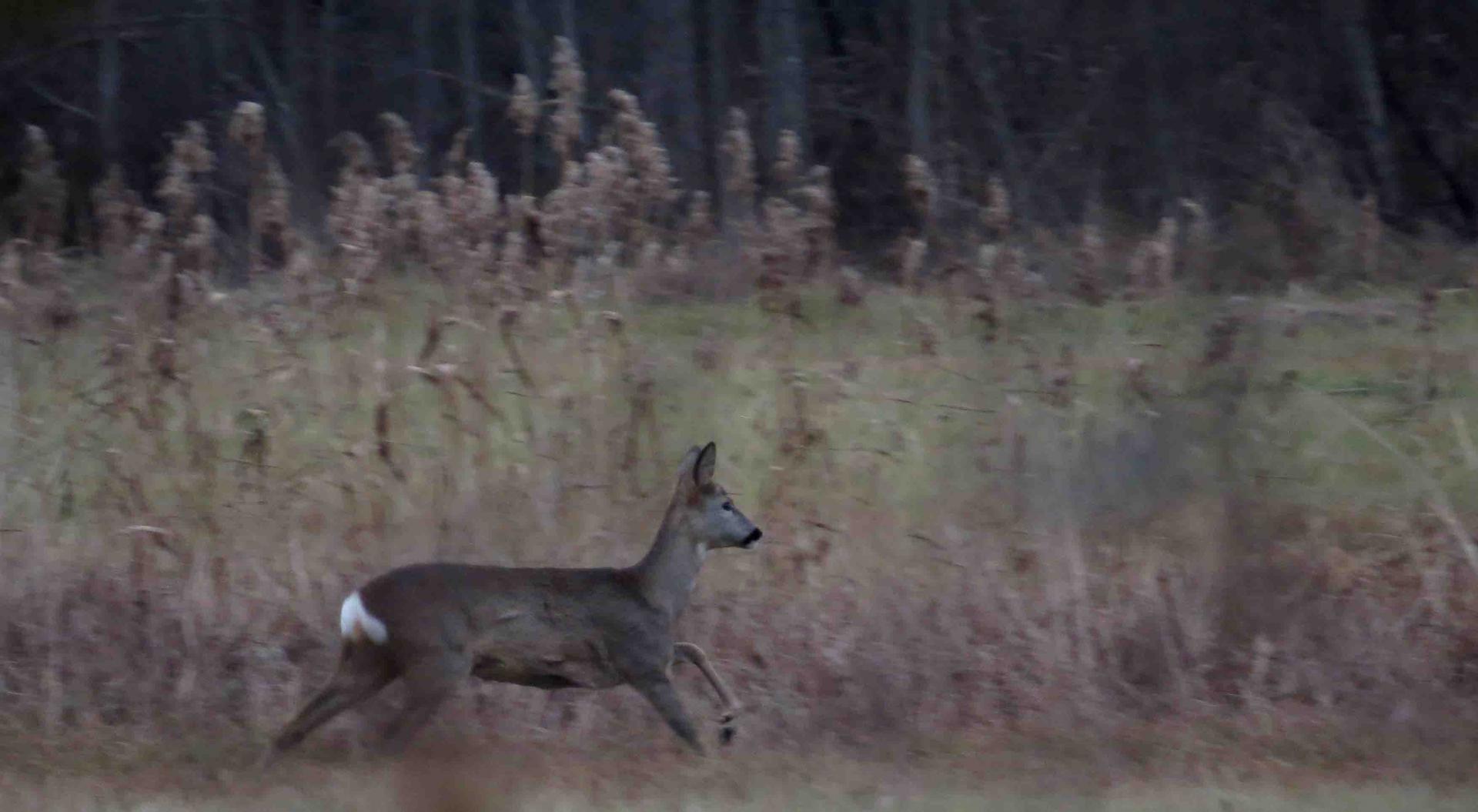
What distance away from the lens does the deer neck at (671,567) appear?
885 cm

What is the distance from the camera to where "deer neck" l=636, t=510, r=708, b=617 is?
8852 millimetres

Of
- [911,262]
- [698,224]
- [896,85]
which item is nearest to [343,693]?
[698,224]

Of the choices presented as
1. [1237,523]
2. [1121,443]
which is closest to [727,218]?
[1121,443]

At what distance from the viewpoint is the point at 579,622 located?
8.58m

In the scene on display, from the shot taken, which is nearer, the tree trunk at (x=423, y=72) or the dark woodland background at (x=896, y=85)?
the dark woodland background at (x=896, y=85)

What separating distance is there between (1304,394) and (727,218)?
11.3 ft

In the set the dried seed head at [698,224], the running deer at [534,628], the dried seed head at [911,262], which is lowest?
the running deer at [534,628]

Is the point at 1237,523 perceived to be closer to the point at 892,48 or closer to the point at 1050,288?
the point at 1050,288

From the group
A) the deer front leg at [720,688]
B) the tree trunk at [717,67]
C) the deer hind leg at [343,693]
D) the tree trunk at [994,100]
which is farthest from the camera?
the tree trunk at [717,67]

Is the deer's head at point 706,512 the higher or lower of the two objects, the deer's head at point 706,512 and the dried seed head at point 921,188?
the lower

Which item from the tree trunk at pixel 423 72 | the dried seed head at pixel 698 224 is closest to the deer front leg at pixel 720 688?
the dried seed head at pixel 698 224

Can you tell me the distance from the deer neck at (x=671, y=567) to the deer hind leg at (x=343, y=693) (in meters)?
1.20

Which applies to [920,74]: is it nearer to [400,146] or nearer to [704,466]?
[400,146]

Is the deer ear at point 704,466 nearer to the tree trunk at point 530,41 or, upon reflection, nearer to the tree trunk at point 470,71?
the tree trunk at point 470,71
